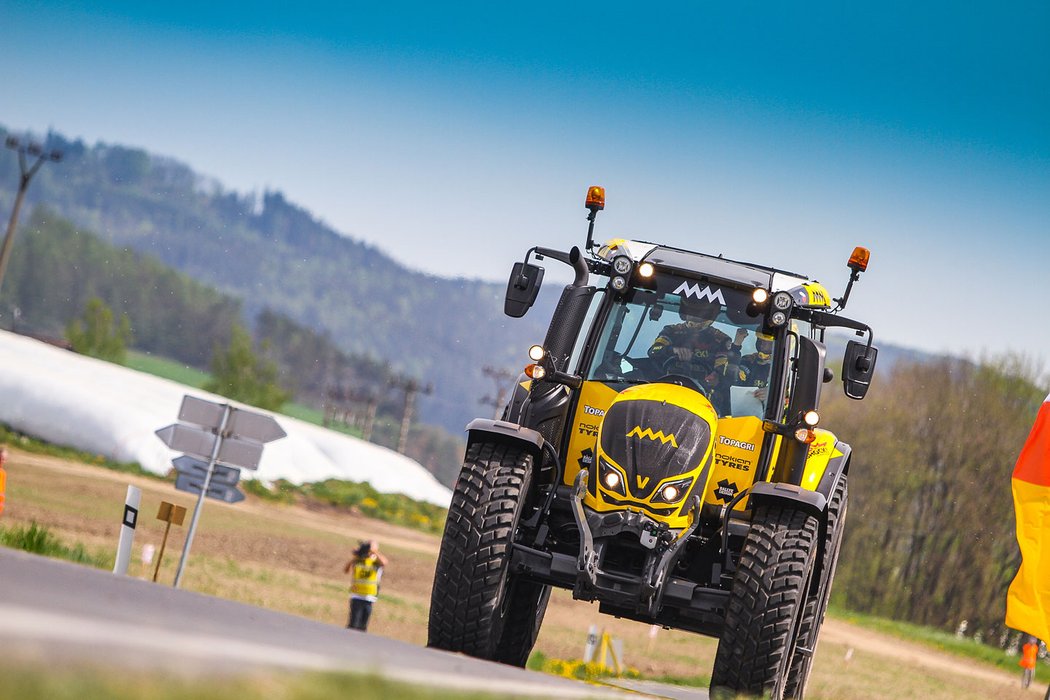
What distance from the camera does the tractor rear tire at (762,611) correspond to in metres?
8.06

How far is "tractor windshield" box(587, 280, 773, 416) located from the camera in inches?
367

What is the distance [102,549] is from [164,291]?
5753 inches

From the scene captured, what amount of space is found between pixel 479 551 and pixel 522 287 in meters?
2.03

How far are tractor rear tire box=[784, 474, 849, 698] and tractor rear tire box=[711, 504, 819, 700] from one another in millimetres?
1687

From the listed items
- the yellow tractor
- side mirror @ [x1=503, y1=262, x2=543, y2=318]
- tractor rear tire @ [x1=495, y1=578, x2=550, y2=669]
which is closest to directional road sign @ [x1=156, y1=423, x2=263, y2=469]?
tractor rear tire @ [x1=495, y1=578, x2=550, y2=669]

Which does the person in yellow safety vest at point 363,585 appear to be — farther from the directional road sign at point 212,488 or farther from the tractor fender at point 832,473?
the tractor fender at point 832,473

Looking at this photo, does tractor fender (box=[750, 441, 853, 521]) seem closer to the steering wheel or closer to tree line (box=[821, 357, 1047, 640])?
the steering wheel

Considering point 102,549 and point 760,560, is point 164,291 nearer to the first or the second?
point 102,549

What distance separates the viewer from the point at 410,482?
6444 cm

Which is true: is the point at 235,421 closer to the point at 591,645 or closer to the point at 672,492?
the point at 591,645

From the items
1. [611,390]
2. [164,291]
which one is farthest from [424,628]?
[164,291]

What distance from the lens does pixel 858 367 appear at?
30.9ft

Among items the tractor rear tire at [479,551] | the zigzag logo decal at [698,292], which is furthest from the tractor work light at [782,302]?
the tractor rear tire at [479,551]

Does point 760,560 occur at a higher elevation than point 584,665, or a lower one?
higher
